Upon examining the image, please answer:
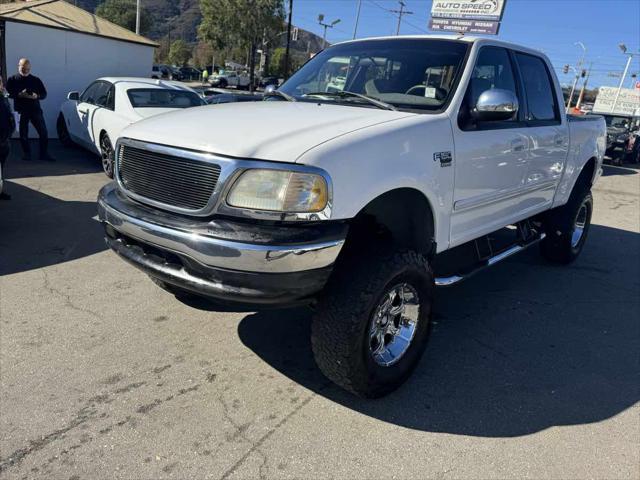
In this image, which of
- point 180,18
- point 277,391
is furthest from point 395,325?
A: point 180,18

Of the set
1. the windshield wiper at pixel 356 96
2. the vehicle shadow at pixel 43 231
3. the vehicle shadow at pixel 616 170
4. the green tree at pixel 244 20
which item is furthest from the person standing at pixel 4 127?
the green tree at pixel 244 20

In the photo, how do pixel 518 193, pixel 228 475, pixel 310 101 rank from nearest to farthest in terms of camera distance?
pixel 228 475 < pixel 310 101 < pixel 518 193

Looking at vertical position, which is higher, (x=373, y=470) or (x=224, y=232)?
(x=224, y=232)

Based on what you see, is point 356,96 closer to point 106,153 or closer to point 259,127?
point 259,127

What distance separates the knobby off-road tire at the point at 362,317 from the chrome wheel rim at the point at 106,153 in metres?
6.67

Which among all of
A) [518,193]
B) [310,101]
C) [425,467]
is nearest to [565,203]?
[518,193]

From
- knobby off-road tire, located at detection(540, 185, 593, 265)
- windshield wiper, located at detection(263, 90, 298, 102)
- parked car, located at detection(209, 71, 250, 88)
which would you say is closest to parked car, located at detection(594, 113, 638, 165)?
knobby off-road tire, located at detection(540, 185, 593, 265)

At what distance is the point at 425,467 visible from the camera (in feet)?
8.34

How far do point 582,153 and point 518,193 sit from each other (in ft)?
5.61

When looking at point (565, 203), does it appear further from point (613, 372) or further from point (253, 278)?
point (253, 278)

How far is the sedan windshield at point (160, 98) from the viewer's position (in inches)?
336

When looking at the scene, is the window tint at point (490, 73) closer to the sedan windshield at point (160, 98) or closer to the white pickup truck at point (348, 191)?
the white pickup truck at point (348, 191)

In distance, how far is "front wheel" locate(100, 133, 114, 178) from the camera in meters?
8.36

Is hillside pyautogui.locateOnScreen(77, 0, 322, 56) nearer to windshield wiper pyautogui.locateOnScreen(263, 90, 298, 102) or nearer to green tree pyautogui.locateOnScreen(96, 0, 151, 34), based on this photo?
green tree pyautogui.locateOnScreen(96, 0, 151, 34)
